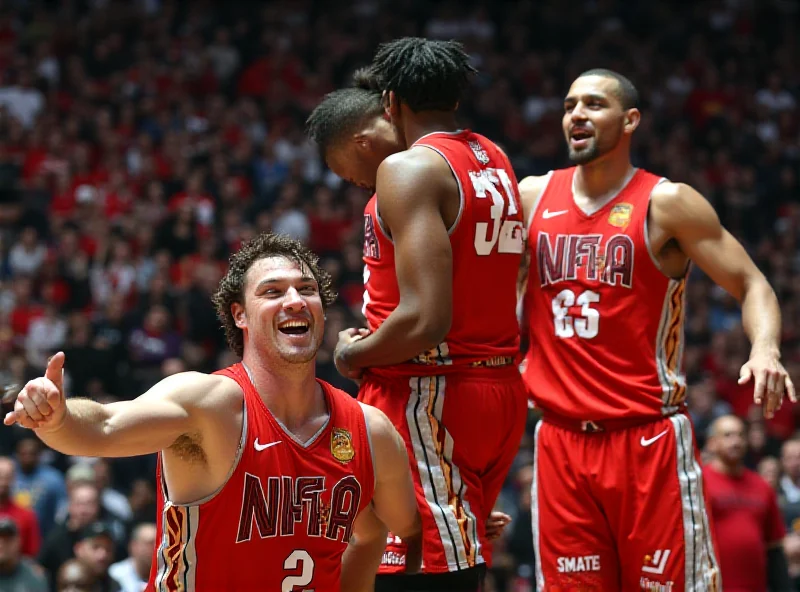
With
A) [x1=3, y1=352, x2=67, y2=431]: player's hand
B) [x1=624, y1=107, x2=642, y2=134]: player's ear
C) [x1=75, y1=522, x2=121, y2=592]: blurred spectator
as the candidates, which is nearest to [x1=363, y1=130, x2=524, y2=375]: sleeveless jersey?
[x1=624, y1=107, x2=642, y2=134]: player's ear

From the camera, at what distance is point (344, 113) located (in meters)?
5.03

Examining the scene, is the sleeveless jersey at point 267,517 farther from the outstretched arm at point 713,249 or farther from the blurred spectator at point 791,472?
the blurred spectator at point 791,472

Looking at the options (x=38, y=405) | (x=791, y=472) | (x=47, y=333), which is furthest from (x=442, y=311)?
(x=47, y=333)

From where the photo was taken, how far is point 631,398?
16.8 feet

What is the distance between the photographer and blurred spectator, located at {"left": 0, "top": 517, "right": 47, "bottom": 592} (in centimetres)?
795

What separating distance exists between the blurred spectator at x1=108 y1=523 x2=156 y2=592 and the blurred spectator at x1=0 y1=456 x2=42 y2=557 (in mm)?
1496

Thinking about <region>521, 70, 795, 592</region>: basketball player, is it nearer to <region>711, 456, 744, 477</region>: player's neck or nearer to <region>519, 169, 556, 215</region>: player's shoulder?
<region>519, 169, 556, 215</region>: player's shoulder

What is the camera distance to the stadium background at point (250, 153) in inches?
468

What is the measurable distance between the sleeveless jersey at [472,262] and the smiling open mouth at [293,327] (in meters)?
0.58

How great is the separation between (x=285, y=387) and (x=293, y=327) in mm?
204

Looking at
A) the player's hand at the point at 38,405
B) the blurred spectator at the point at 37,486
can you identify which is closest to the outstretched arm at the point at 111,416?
the player's hand at the point at 38,405

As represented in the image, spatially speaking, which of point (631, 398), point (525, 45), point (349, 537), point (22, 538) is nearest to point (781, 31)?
point (525, 45)

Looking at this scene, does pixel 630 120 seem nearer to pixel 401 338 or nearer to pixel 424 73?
pixel 424 73

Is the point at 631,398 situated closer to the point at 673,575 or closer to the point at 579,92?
the point at 673,575
